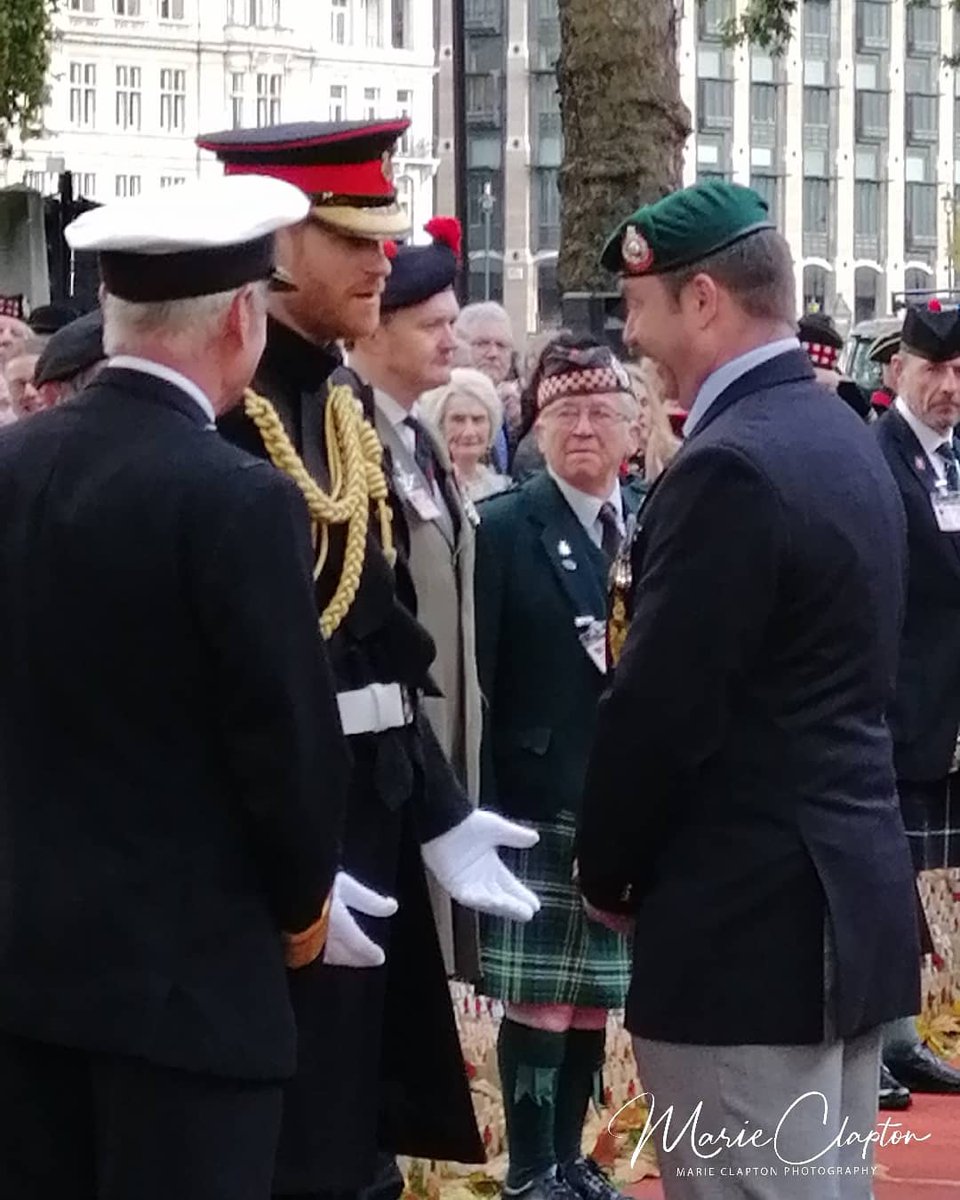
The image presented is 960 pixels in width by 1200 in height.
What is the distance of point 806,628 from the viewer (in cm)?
380

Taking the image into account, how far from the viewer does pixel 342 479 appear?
416 cm

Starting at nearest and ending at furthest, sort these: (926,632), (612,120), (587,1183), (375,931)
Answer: (375,931), (587,1183), (926,632), (612,120)

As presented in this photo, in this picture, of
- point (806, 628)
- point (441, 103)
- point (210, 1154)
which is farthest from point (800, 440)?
point (441, 103)

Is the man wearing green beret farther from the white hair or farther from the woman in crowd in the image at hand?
the woman in crowd

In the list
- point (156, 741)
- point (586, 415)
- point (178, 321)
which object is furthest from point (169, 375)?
point (586, 415)

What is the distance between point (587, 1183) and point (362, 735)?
2.03 m

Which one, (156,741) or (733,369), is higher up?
(733,369)

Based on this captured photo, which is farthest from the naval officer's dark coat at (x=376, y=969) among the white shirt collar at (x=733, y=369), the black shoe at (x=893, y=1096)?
the black shoe at (x=893, y=1096)

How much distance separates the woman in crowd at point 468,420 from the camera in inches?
292

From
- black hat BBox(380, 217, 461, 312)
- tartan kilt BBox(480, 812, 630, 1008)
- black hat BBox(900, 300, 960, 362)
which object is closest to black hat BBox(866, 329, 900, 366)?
black hat BBox(900, 300, 960, 362)

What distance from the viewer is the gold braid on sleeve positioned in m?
4.03

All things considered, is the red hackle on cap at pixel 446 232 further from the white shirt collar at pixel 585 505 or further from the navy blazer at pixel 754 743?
the navy blazer at pixel 754 743

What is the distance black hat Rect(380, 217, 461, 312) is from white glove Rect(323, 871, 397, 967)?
1.38 meters

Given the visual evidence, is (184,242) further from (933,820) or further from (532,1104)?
(933,820)
